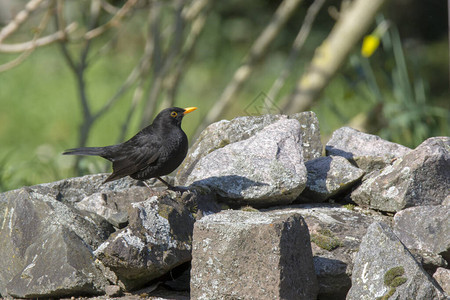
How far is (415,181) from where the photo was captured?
11.8ft

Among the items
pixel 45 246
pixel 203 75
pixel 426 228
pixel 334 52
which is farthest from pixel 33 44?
pixel 203 75

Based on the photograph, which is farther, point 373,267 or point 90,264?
point 90,264

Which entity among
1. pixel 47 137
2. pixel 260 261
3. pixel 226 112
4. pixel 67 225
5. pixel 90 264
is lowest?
pixel 260 261

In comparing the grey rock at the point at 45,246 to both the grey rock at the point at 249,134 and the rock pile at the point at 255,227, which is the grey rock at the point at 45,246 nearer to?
the rock pile at the point at 255,227

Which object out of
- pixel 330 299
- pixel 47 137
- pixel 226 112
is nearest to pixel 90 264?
pixel 330 299

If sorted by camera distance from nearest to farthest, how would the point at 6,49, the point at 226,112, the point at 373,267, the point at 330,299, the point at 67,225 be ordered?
Result: the point at 373,267, the point at 330,299, the point at 67,225, the point at 6,49, the point at 226,112

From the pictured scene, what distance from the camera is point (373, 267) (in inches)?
115

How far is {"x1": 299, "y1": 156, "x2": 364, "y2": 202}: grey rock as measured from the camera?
386 cm

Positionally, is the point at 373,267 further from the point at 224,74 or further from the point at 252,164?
the point at 224,74

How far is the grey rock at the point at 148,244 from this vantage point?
3.14m

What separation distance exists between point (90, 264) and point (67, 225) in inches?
11.9

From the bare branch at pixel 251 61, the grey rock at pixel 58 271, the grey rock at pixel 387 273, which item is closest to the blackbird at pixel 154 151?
the grey rock at pixel 58 271

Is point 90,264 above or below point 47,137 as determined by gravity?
below

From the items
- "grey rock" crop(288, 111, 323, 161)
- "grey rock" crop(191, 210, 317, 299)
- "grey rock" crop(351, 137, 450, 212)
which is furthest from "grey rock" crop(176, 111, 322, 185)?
"grey rock" crop(191, 210, 317, 299)
